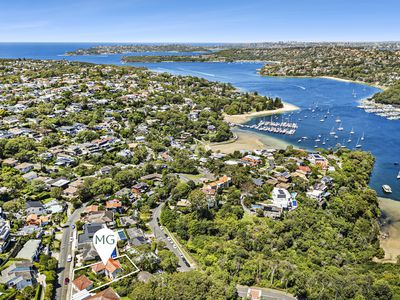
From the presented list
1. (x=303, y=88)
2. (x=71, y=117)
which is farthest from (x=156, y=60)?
(x=71, y=117)

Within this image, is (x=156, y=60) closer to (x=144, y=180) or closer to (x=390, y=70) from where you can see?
(x=390, y=70)

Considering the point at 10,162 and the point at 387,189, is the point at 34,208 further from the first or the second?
the point at 387,189

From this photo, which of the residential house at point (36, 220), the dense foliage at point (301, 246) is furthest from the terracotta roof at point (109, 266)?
the residential house at point (36, 220)

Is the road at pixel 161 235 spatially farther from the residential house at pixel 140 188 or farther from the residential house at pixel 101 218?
the residential house at pixel 101 218

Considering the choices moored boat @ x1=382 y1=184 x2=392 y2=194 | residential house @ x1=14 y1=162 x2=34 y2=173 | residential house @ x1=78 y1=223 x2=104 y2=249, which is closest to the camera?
residential house @ x1=78 y1=223 x2=104 y2=249

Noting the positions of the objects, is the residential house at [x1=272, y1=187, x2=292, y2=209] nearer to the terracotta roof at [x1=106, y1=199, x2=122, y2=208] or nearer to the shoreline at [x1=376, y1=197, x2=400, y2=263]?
the shoreline at [x1=376, y1=197, x2=400, y2=263]

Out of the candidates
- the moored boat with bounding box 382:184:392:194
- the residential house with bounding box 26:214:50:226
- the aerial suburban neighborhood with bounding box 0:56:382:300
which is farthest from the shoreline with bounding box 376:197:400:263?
the residential house with bounding box 26:214:50:226
